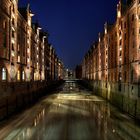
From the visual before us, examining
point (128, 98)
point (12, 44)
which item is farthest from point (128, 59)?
point (12, 44)

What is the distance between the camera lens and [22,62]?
52.8 m

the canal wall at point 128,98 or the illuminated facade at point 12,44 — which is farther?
the illuminated facade at point 12,44

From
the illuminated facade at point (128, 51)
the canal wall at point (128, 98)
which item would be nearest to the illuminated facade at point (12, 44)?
the canal wall at point (128, 98)

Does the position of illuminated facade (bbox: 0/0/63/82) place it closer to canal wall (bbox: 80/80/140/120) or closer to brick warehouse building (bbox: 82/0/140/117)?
canal wall (bbox: 80/80/140/120)

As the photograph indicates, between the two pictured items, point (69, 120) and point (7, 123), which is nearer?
point (7, 123)

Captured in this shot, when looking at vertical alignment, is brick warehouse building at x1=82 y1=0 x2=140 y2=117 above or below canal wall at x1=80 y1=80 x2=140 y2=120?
above

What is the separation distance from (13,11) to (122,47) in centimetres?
2025

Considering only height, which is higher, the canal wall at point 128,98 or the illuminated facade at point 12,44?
the illuminated facade at point 12,44

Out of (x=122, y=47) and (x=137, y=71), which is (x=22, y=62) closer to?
(x=122, y=47)

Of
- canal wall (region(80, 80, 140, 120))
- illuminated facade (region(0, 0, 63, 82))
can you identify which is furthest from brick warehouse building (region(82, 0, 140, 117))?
illuminated facade (region(0, 0, 63, 82))

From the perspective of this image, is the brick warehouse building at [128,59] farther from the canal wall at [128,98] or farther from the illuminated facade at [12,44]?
the illuminated facade at [12,44]

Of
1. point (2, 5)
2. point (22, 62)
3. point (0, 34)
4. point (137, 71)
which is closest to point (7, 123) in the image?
point (0, 34)

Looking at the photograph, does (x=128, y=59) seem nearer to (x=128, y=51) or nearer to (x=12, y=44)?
(x=128, y=51)

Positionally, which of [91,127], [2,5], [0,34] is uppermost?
[2,5]
